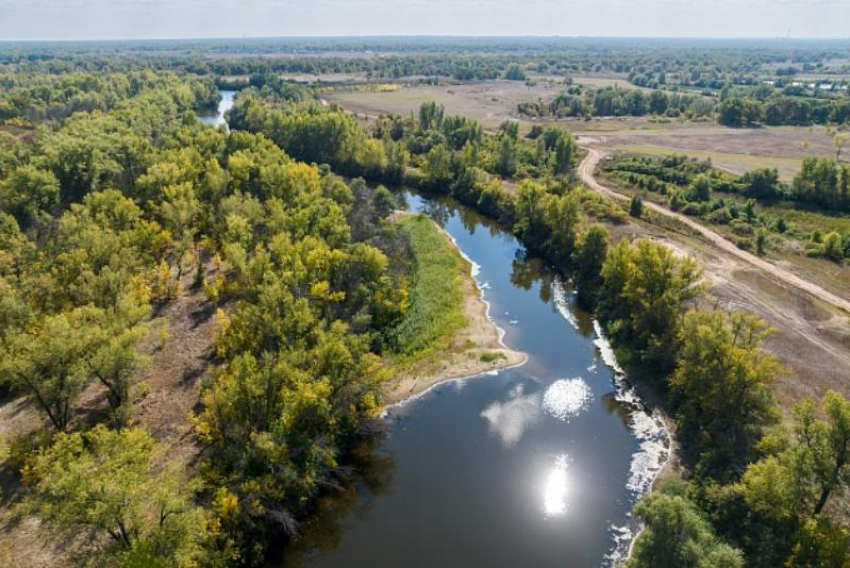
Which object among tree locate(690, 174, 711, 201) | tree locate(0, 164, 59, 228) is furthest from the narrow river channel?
tree locate(0, 164, 59, 228)

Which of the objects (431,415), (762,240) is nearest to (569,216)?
(762,240)

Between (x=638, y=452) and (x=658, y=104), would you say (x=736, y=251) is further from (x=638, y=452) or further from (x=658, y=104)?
(x=658, y=104)

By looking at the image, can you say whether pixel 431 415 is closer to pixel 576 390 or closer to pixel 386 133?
pixel 576 390

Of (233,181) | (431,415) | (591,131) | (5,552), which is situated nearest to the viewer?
(5,552)

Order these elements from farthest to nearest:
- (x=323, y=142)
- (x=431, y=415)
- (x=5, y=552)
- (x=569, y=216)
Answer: (x=323, y=142) < (x=569, y=216) < (x=431, y=415) < (x=5, y=552)

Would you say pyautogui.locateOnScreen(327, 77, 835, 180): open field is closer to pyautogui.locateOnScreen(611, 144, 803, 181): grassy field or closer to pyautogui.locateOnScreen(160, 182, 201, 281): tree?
pyautogui.locateOnScreen(611, 144, 803, 181): grassy field

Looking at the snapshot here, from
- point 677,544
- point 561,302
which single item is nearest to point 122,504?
point 677,544
